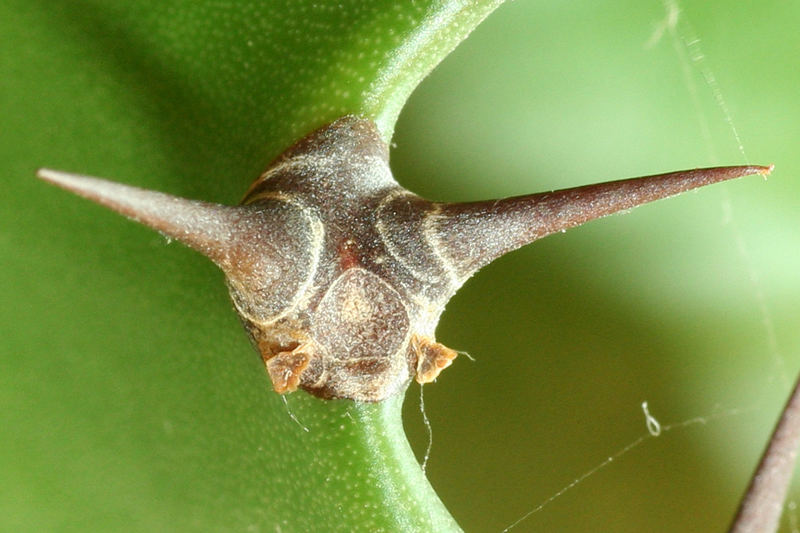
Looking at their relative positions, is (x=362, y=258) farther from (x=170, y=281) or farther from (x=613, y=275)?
(x=613, y=275)

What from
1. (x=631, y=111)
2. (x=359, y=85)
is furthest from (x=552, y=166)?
(x=359, y=85)

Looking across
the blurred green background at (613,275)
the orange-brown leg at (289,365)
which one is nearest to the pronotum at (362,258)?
the orange-brown leg at (289,365)

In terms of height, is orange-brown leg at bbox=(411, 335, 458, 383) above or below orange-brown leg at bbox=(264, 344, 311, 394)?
above

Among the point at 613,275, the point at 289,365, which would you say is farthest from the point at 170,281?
the point at 613,275

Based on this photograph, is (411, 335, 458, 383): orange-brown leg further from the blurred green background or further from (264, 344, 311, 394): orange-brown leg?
the blurred green background

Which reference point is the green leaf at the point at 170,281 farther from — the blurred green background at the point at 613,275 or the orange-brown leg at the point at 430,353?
the blurred green background at the point at 613,275

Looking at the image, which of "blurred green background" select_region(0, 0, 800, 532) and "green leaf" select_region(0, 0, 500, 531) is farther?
"blurred green background" select_region(0, 0, 800, 532)

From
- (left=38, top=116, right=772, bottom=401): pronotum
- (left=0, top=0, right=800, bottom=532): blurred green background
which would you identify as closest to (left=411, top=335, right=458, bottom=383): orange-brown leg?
(left=38, top=116, right=772, bottom=401): pronotum
